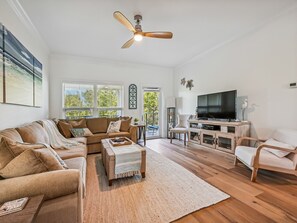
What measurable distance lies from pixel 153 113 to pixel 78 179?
4.93 m

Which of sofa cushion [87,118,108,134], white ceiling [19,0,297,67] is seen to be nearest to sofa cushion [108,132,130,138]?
sofa cushion [87,118,108,134]

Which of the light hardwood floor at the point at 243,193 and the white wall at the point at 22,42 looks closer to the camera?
the light hardwood floor at the point at 243,193

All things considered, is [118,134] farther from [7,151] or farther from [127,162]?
[7,151]

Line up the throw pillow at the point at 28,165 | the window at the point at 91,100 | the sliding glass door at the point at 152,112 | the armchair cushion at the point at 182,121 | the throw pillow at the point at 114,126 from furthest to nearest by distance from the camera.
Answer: the sliding glass door at the point at 152,112
the armchair cushion at the point at 182,121
the window at the point at 91,100
the throw pillow at the point at 114,126
the throw pillow at the point at 28,165

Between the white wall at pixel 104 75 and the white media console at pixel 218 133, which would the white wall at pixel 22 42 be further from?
the white media console at pixel 218 133

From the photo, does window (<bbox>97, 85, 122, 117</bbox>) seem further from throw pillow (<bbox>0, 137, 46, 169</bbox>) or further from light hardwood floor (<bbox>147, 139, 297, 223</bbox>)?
throw pillow (<bbox>0, 137, 46, 169</bbox>)

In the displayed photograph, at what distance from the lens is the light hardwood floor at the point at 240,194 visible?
5.12 ft

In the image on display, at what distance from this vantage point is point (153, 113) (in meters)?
6.08

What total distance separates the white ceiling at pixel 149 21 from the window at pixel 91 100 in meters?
1.22

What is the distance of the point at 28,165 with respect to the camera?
1.23m

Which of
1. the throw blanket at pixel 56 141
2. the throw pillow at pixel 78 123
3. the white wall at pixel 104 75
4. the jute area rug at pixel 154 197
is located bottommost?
the jute area rug at pixel 154 197

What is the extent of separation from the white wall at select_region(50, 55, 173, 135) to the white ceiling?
55 cm

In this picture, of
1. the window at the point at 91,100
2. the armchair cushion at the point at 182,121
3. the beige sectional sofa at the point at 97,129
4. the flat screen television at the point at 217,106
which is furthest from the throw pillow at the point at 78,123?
the flat screen television at the point at 217,106

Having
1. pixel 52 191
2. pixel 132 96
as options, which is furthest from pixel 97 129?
pixel 52 191
